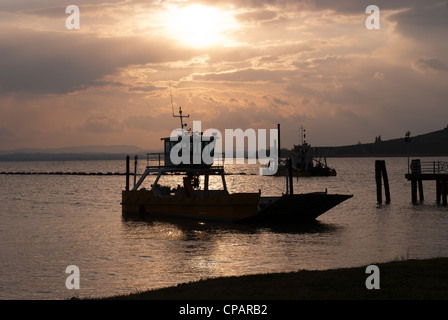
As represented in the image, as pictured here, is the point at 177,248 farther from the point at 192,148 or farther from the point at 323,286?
the point at 323,286

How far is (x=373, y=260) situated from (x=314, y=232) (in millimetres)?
10184

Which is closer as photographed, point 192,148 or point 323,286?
point 323,286

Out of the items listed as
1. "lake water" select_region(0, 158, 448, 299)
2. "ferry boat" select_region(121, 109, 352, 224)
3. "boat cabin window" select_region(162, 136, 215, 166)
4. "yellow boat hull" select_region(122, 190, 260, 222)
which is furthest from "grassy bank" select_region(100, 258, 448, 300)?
"boat cabin window" select_region(162, 136, 215, 166)

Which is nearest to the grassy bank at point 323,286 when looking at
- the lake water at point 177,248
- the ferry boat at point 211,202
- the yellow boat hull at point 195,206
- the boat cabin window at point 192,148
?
the lake water at point 177,248

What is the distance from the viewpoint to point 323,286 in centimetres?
1268

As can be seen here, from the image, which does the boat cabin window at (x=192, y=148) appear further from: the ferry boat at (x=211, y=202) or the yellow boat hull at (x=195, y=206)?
the yellow boat hull at (x=195, y=206)

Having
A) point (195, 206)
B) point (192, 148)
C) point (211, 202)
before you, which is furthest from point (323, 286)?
point (192, 148)

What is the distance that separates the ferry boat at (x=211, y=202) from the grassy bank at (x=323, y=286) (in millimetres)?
18467

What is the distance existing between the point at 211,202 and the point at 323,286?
2365cm

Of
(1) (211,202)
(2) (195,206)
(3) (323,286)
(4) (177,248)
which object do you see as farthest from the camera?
(2) (195,206)

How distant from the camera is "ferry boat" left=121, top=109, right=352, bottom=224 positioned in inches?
1369

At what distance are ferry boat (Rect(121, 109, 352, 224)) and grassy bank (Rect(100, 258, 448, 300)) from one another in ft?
60.6

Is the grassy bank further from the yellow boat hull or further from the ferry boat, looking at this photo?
the yellow boat hull

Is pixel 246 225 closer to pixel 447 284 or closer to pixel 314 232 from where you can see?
pixel 314 232
